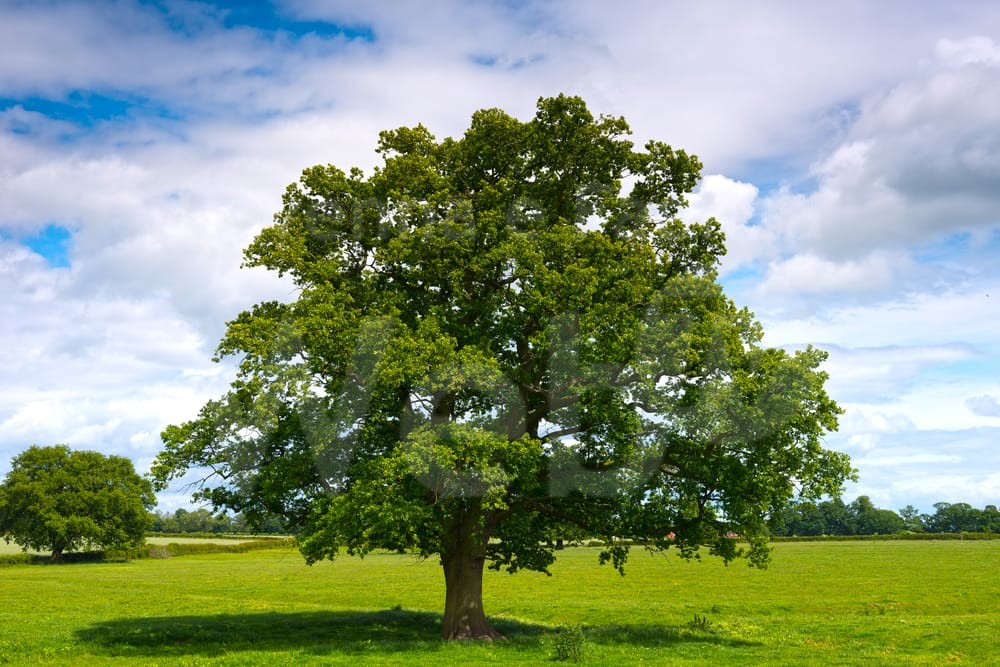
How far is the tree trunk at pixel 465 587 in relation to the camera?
33.1 metres

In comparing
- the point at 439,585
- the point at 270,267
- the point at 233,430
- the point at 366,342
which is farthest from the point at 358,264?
the point at 439,585

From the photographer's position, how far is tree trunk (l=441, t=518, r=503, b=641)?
3309cm

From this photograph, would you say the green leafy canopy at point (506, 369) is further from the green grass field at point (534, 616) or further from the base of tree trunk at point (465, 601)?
the green grass field at point (534, 616)

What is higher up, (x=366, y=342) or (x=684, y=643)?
(x=366, y=342)

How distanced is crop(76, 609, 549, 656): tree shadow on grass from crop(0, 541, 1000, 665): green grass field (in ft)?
0.40

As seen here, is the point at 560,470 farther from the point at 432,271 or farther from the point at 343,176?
the point at 343,176

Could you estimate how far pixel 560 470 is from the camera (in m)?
32.3

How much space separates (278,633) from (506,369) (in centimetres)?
1779

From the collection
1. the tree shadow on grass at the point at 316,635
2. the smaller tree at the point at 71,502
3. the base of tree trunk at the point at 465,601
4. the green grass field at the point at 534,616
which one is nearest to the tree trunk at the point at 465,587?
the base of tree trunk at the point at 465,601

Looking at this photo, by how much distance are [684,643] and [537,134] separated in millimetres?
22421

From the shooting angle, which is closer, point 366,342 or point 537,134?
point 366,342

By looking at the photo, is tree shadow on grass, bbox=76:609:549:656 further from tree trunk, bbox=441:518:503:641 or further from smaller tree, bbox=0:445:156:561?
smaller tree, bbox=0:445:156:561

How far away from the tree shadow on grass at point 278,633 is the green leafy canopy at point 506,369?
4473mm

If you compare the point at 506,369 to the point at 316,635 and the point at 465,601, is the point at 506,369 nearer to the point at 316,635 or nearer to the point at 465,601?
the point at 465,601
